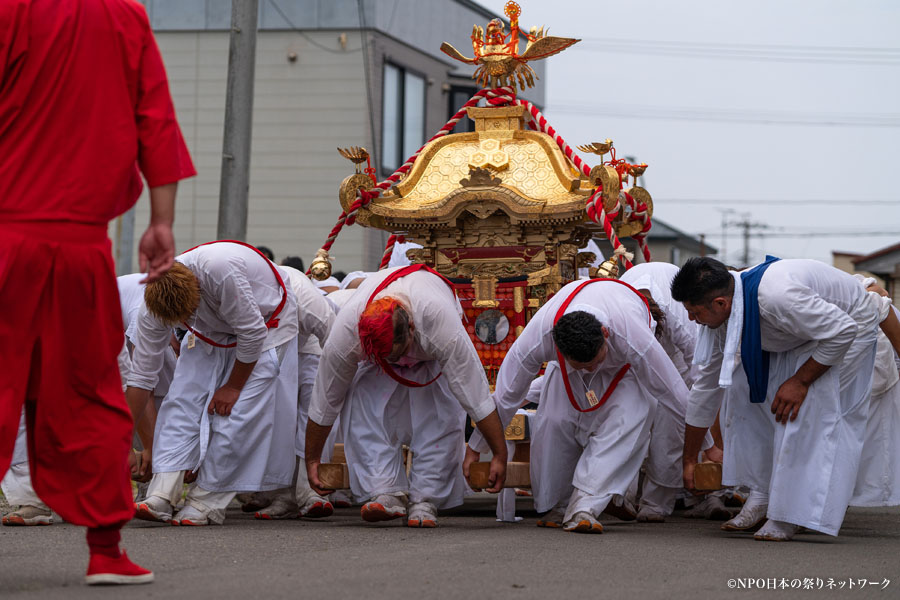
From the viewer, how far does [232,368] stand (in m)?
6.38

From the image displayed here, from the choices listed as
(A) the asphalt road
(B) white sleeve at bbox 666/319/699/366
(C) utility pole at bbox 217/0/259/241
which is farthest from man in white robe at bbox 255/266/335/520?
(C) utility pole at bbox 217/0/259/241

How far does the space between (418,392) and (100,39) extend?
9.42ft

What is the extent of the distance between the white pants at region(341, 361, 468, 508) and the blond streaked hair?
0.97 metres

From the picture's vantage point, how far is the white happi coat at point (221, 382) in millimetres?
6145

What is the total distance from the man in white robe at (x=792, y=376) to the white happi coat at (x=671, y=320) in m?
1.27

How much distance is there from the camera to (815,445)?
5758 mm

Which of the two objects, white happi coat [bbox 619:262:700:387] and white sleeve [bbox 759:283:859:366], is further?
white happi coat [bbox 619:262:700:387]

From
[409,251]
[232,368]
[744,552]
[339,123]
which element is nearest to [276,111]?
[339,123]

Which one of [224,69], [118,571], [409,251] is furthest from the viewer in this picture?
[224,69]

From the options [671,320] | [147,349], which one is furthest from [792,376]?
[147,349]

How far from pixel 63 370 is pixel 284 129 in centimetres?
1730

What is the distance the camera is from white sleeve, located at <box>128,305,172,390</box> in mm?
6203

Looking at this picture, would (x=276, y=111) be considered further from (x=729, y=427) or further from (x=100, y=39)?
(x=100, y=39)

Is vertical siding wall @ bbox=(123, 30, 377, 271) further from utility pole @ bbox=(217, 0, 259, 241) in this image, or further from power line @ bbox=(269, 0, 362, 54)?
utility pole @ bbox=(217, 0, 259, 241)
